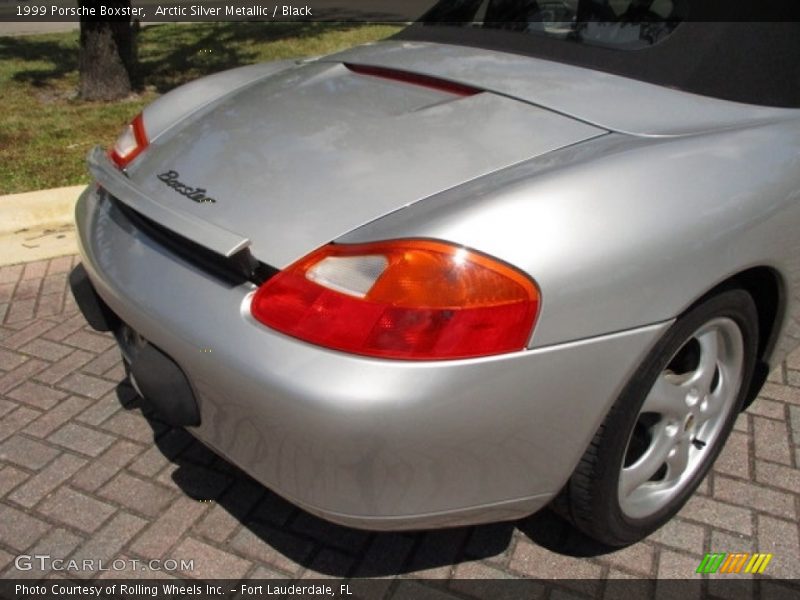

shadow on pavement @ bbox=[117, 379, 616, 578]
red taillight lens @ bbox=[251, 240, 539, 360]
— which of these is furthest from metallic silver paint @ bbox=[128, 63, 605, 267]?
shadow on pavement @ bbox=[117, 379, 616, 578]

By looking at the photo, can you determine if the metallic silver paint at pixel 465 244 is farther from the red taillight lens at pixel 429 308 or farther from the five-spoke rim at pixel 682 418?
the five-spoke rim at pixel 682 418

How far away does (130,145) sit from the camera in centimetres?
243

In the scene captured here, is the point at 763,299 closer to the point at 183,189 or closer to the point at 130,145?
the point at 183,189

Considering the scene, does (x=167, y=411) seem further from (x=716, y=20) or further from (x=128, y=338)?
(x=716, y=20)

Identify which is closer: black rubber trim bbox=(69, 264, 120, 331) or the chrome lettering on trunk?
the chrome lettering on trunk

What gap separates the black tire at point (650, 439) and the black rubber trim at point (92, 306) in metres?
1.43

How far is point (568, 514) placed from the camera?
204cm

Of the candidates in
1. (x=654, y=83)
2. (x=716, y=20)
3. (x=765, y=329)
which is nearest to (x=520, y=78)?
(x=654, y=83)

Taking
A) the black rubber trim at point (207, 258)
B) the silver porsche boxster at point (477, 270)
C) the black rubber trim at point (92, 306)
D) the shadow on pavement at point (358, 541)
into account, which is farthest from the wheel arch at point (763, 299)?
the black rubber trim at point (92, 306)

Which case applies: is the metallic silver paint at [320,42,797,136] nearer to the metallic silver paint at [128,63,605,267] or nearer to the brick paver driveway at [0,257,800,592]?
the metallic silver paint at [128,63,605,267]

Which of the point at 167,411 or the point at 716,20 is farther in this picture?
the point at 716,20

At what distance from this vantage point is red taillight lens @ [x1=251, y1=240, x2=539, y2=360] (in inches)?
62.3

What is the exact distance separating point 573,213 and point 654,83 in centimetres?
76

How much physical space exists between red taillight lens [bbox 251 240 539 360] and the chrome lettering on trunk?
0.54m
